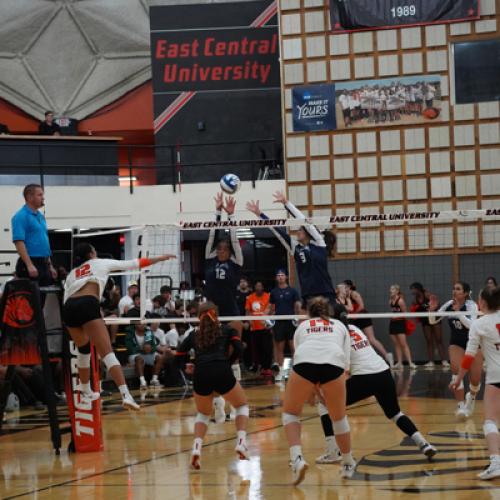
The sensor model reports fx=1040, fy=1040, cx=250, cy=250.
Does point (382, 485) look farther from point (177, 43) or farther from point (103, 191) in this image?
point (177, 43)

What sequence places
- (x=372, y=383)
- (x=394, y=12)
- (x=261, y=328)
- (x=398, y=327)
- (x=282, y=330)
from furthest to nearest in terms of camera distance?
(x=394, y=12) → (x=398, y=327) → (x=261, y=328) → (x=282, y=330) → (x=372, y=383)

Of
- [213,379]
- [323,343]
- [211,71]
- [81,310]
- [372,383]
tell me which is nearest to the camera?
[323,343]

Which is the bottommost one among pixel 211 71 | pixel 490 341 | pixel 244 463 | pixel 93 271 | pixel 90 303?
pixel 244 463

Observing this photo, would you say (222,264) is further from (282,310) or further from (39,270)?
(282,310)

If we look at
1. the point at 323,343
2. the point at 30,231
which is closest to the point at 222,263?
the point at 30,231

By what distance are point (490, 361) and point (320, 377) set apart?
1.42 m

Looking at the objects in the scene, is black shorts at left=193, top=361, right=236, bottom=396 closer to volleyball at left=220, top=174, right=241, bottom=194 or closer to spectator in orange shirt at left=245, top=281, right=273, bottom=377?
volleyball at left=220, top=174, right=241, bottom=194

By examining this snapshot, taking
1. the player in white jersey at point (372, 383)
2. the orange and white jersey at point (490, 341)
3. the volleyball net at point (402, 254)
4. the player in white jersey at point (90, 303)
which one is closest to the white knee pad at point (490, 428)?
the orange and white jersey at point (490, 341)

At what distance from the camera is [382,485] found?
8.12 meters

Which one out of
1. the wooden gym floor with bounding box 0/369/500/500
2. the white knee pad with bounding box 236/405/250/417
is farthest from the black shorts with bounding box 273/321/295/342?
the white knee pad with bounding box 236/405/250/417

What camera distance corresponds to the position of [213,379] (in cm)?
915

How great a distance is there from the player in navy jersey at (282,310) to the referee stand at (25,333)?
7.95m

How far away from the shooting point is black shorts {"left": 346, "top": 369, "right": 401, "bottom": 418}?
878 cm

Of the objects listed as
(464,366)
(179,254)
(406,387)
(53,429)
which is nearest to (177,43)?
(179,254)
